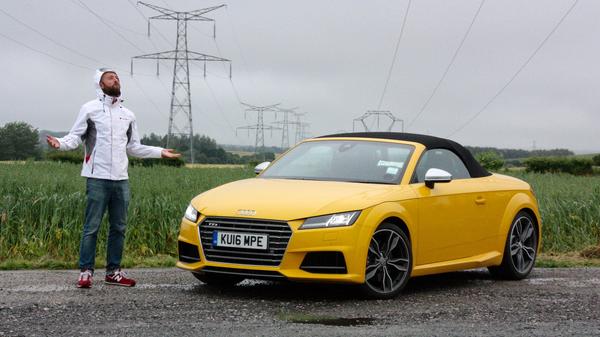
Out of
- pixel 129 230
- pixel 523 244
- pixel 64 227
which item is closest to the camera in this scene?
pixel 523 244

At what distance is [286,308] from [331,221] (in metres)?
0.86

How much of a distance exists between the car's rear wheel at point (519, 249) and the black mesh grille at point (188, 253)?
360cm

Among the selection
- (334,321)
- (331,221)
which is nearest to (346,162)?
(331,221)

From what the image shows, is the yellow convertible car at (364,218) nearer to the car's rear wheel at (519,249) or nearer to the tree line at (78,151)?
the car's rear wheel at (519,249)

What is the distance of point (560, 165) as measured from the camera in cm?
6719

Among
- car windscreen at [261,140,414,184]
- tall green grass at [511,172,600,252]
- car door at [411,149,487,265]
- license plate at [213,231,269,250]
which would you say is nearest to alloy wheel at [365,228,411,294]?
car door at [411,149,487,265]

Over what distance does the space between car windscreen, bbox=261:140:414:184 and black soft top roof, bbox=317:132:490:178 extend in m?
0.22

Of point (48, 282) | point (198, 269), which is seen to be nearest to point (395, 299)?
point (198, 269)

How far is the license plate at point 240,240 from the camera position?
8.73m

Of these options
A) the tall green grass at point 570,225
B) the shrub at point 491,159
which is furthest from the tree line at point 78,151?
the tall green grass at point 570,225

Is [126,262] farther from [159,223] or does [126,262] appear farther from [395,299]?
[395,299]

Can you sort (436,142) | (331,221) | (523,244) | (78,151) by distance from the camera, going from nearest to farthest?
(331,221)
(436,142)
(523,244)
(78,151)

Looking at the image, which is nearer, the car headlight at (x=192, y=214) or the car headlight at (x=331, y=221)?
the car headlight at (x=331, y=221)

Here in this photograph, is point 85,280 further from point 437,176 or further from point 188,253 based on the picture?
point 437,176
